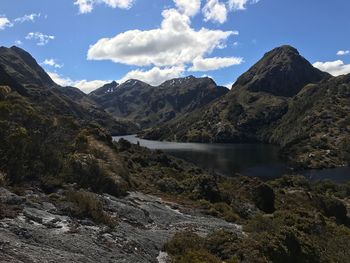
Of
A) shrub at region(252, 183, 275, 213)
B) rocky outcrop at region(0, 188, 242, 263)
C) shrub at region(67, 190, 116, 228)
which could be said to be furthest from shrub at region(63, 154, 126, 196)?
shrub at region(252, 183, 275, 213)

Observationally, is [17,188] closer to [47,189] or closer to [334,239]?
[47,189]

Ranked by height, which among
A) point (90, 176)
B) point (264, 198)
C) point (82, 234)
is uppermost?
point (90, 176)

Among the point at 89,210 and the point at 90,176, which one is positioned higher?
the point at 90,176

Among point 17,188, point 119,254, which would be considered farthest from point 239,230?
point 17,188

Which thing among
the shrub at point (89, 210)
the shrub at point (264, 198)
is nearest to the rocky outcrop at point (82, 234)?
the shrub at point (89, 210)

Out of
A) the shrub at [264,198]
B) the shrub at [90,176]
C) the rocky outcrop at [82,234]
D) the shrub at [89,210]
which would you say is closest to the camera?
the rocky outcrop at [82,234]

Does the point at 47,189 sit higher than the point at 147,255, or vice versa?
the point at 47,189

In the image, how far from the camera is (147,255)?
20.4 m

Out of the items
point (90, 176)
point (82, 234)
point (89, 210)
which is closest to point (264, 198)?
point (90, 176)

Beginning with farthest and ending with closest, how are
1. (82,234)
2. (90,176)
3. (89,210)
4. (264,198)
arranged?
(264,198) → (90,176) → (89,210) → (82,234)

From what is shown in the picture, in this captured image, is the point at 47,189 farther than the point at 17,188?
Yes

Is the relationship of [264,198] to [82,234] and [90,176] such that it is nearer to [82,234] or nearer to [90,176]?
[90,176]

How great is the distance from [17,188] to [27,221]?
533 centimetres

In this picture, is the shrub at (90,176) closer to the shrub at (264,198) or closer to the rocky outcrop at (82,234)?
the rocky outcrop at (82,234)
